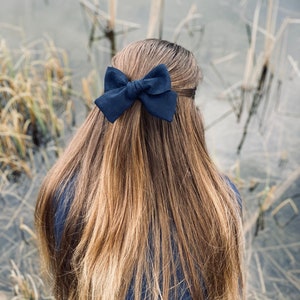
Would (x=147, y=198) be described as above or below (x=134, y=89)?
below

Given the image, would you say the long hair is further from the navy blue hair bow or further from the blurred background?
the blurred background

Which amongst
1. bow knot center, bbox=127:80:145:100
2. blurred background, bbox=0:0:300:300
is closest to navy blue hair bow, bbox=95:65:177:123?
bow knot center, bbox=127:80:145:100

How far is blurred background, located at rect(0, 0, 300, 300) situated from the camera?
5.88ft

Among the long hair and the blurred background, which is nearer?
the long hair

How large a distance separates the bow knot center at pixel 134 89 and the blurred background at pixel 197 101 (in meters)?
0.92

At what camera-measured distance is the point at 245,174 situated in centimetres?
207

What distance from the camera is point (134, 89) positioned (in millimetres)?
813

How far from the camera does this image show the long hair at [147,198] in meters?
0.87

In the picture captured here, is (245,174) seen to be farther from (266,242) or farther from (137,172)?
(137,172)

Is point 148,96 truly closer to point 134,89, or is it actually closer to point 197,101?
point 134,89

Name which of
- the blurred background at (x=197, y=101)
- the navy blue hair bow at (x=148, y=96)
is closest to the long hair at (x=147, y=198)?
the navy blue hair bow at (x=148, y=96)

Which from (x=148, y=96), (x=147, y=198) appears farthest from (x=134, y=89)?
(x=147, y=198)

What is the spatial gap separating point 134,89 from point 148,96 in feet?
0.09

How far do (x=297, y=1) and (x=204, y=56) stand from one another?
28.7 inches
